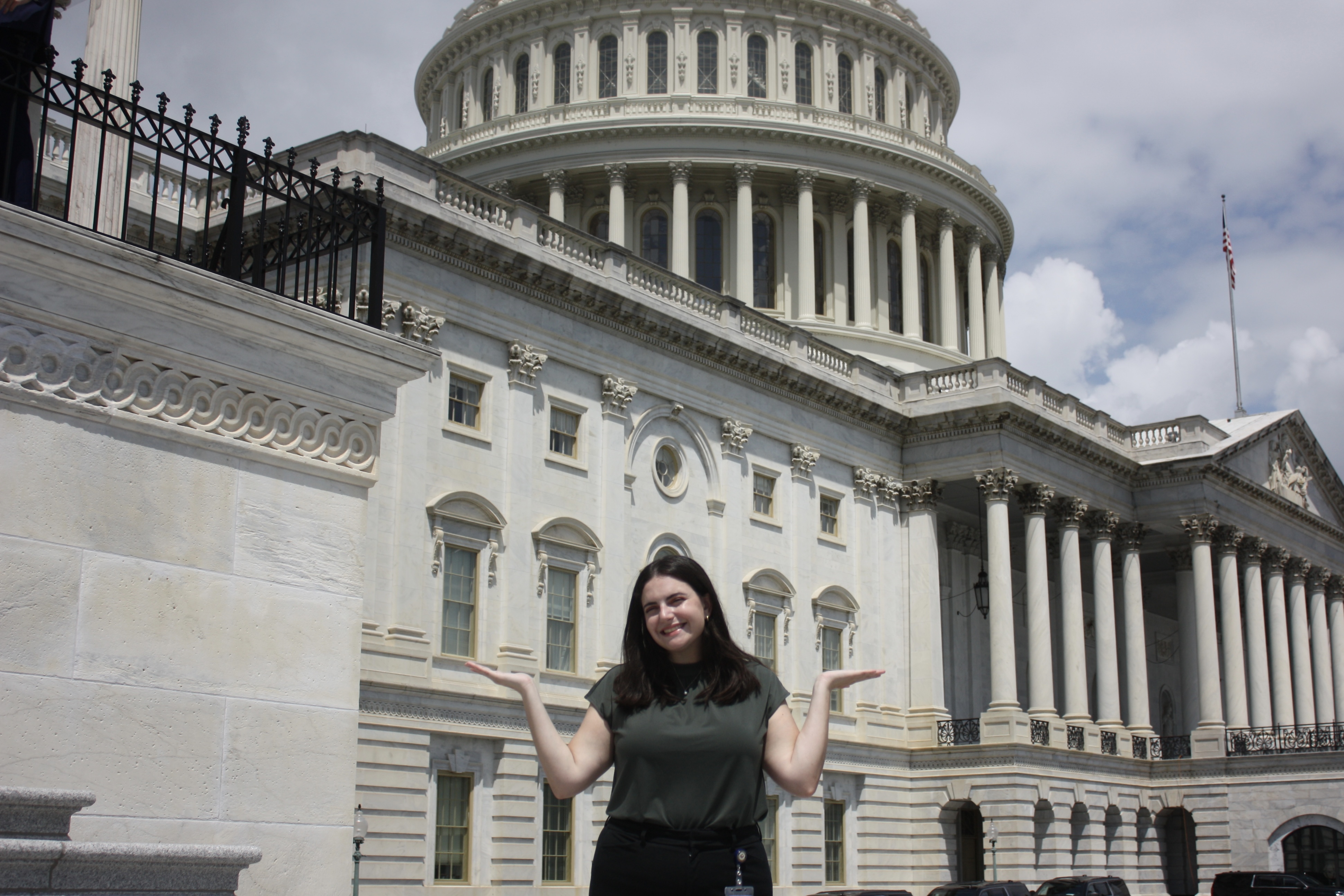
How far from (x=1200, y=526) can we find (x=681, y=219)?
24337mm

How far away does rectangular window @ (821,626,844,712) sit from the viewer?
144 ft

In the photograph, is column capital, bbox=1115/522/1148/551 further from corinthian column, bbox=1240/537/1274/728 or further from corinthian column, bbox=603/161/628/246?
corinthian column, bbox=603/161/628/246

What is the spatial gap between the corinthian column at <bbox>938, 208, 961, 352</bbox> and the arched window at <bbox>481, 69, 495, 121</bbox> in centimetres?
2071

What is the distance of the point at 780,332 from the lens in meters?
44.6

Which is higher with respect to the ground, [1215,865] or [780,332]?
[780,332]

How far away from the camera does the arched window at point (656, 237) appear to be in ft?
218

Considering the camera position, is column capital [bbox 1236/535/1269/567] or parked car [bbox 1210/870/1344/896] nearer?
parked car [bbox 1210/870/1344/896]

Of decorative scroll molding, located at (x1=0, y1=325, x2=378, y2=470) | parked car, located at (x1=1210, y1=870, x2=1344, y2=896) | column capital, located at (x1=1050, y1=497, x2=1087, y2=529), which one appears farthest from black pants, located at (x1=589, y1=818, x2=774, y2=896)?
column capital, located at (x1=1050, y1=497, x2=1087, y2=529)

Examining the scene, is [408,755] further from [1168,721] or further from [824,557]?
[1168,721]

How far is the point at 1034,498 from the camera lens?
48.7 metres

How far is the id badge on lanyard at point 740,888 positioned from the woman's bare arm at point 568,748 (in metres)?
0.52

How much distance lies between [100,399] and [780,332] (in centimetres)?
3777

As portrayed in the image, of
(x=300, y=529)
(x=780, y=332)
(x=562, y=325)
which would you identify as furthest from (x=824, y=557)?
(x=300, y=529)

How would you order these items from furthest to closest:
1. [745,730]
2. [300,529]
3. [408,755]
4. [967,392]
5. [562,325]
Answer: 1. [967,392]
2. [562,325]
3. [408,755]
4. [300,529]
5. [745,730]
